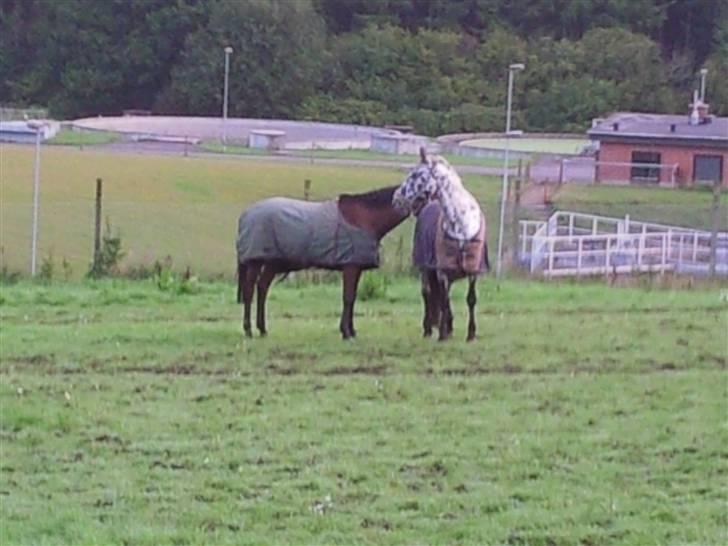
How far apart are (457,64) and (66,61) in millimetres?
16729

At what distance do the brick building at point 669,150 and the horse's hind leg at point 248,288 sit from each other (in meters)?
22.4

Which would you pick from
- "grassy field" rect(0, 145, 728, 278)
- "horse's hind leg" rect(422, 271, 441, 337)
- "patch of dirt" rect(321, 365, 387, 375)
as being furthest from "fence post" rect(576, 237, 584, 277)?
"patch of dirt" rect(321, 365, 387, 375)

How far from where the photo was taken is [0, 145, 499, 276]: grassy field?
2048cm

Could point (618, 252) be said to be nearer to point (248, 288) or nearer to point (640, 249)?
point (640, 249)

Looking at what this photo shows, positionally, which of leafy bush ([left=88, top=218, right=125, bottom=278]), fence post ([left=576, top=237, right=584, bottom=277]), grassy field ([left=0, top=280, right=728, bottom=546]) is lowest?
grassy field ([left=0, top=280, right=728, bottom=546])

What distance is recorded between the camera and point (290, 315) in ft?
44.7

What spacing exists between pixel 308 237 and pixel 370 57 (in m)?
50.1

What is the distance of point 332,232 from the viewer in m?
11.9

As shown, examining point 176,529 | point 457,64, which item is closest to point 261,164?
point 457,64

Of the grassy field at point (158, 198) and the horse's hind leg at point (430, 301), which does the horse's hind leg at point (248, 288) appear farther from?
the grassy field at point (158, 198)

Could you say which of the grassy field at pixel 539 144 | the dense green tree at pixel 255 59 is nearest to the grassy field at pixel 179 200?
the grassy field at pixel 539 144

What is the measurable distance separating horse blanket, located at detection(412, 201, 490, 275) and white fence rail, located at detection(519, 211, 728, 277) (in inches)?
250

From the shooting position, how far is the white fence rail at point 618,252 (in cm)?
1875

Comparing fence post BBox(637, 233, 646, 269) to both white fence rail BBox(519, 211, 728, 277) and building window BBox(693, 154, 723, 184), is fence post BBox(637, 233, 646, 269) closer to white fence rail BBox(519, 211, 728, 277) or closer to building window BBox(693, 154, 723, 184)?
white fence rail BBox(519, 211, 728, 277)
